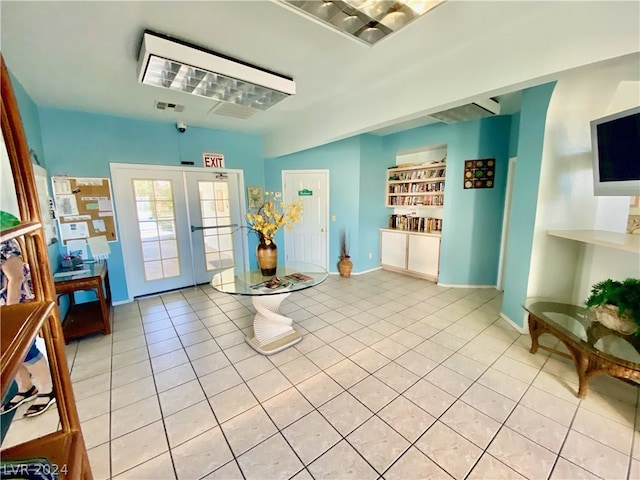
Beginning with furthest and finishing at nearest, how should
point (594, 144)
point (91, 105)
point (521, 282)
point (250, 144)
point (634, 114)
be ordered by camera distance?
point (250, 144), point (91, 105), point (521, 282), point (594, 144), point (634, 114)

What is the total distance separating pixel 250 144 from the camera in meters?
4.49

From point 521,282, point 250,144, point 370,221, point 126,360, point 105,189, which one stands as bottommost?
point 126,360

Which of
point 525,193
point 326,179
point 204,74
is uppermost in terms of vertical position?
point 204,74

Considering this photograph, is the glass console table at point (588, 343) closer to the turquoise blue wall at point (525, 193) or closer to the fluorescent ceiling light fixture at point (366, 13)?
the turquoise blue wall at point (525, 193)

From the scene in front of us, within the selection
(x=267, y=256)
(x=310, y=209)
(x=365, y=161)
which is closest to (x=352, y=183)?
(x=365, y=161)

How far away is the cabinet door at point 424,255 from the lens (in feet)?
14.1

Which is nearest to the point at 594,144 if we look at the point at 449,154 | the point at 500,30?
the point at 500,30

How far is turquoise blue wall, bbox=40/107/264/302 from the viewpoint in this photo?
10.2ft

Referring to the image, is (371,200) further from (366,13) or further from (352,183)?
(366,13)

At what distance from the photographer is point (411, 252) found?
461 centimetres

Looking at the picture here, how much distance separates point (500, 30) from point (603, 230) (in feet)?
6.81

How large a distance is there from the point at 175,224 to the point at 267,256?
2100 mm

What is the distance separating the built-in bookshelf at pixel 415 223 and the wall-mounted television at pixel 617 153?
2429 millimetres

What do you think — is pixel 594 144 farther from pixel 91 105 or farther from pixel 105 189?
pixel 105 189
